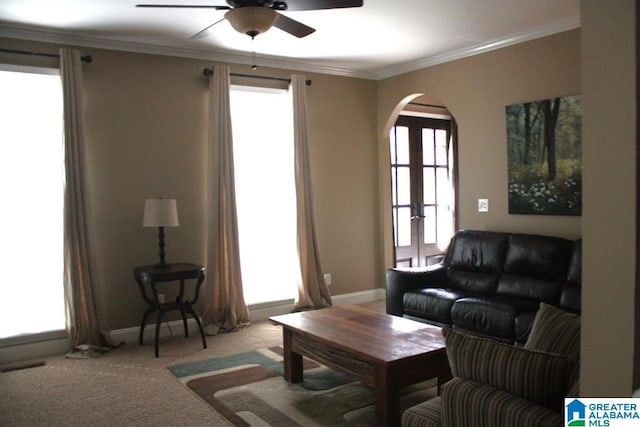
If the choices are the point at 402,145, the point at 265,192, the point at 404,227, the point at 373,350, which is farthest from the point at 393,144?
the point at 373,350

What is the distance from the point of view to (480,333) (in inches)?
167

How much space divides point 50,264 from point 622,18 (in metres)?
4.58

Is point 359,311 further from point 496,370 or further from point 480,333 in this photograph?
point 496,370

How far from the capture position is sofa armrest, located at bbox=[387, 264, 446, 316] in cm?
493

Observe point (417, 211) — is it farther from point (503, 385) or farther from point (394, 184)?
point (503, 385)

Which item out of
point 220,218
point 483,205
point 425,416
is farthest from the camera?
point 483,205

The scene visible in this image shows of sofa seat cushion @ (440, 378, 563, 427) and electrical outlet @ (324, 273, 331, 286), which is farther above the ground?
sofa seat cushion @ (440, 378, 563, 427)

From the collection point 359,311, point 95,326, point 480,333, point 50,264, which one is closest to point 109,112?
point 50,264

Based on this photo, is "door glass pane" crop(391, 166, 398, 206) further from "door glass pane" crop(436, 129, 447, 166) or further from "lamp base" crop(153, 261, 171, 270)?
"lamp base" crop(153, 261, 171, 270)

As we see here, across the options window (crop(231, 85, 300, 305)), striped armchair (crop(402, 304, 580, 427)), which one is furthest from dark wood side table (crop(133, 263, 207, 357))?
striped armchair (crop(402, 304, 580, 427))

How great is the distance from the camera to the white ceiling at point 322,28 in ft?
13.3

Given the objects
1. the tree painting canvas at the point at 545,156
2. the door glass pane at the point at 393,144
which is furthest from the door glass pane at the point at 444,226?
the tree painting canvas at the point at 545,156

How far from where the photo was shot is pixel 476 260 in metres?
4.96

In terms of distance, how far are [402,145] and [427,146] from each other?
51cm
